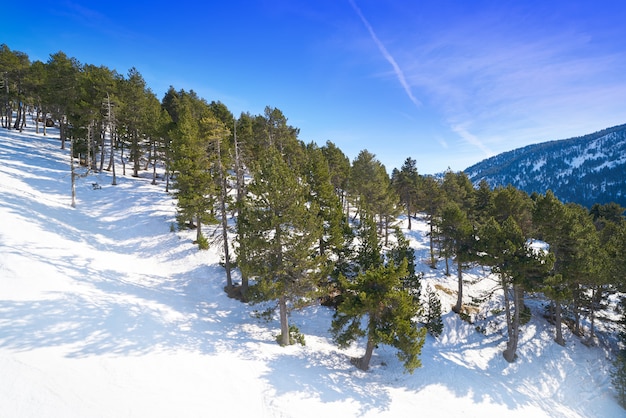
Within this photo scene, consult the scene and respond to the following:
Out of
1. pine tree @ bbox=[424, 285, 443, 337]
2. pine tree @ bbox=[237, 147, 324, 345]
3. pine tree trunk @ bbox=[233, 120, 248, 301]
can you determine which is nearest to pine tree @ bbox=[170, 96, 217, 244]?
pine tree trunk @ bbox=[233, 120, 248, 301]

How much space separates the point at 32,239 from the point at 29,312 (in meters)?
8.40

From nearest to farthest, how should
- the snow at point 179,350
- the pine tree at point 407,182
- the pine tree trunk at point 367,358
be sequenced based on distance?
the snow at point 179,350 → the pine tree trunk at point 367,358 → the pine tree at point 407,182

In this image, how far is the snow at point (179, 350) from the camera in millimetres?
10547

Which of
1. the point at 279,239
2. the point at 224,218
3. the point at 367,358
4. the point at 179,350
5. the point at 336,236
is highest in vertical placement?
the point at 224,218

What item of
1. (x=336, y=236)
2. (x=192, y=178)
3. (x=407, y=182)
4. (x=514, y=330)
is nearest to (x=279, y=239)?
(x=336, y=236)

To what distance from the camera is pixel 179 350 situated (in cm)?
1338

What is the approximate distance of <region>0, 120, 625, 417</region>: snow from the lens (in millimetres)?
10547

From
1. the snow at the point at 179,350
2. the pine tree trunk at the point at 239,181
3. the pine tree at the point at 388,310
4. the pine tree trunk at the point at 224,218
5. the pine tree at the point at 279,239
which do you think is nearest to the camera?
the snow at the point at 179,350

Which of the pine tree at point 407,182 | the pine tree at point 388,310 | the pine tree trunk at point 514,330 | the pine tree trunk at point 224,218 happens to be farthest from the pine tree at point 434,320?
the pine tree at point 407,182

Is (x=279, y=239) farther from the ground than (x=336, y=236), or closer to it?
farther from the ground

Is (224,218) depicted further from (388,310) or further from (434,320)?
(434,320)

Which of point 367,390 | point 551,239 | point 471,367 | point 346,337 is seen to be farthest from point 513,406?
point 551,239

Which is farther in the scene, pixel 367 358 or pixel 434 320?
pixel 434 320

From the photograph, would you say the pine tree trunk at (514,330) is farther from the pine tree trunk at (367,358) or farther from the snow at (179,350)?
the pine tree trunk at (367,358)
